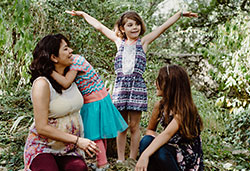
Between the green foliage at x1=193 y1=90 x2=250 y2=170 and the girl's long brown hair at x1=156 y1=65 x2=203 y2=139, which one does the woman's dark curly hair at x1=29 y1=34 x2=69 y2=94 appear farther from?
the green foliage at x1=193 y1=90 x2=250 y2=170

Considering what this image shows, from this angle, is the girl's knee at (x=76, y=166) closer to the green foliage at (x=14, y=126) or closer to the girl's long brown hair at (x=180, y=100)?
the girl's long brown hair at (x=180, y=100)

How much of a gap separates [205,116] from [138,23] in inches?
72.1

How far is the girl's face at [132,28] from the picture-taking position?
2602 millimetres

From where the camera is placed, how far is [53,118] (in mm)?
1938

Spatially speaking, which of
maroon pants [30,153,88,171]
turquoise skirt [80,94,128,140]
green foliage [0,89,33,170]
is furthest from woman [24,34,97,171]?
green foliage [0,89,33,170]

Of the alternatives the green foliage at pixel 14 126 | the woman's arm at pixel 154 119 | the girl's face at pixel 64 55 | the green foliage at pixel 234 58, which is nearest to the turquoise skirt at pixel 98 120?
the woman's arm at pixel 154 119

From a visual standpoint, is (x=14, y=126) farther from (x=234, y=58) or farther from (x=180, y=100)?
(x=234, y=58)

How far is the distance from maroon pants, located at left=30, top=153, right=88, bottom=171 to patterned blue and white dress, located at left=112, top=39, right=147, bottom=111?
74 centimetres

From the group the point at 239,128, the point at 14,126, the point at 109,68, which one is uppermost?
the point at 109,68

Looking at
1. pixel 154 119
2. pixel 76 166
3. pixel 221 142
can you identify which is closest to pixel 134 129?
pixel 154 119

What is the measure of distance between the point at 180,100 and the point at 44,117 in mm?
921

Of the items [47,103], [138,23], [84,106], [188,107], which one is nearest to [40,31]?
[138,23]

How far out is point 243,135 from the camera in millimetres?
4137

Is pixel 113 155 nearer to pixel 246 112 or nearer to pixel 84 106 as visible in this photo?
pixel 84 106
